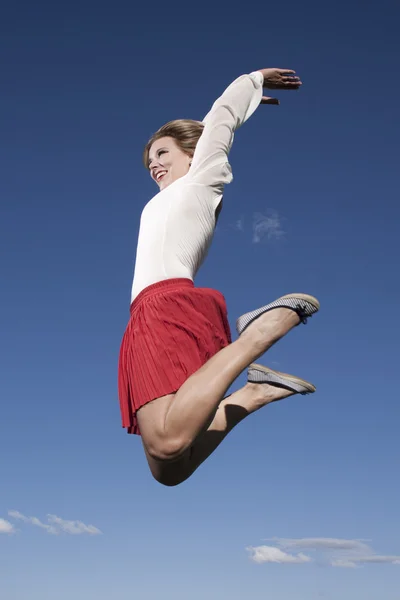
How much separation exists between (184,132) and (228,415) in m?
1.89

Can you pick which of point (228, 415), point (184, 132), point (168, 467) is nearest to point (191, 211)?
point (184, 132)

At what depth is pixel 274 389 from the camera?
4250 mm

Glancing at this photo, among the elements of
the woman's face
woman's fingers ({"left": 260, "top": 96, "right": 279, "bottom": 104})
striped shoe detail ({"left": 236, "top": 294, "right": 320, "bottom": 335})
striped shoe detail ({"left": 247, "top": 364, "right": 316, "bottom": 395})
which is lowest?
striped shoe detail ({"left": 247, "top": 364, "right": 316, "bottom": 395})

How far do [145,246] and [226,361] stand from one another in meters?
0.98

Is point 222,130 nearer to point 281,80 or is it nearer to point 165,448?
point 281,80

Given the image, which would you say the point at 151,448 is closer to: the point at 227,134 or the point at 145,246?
the point at 145,246

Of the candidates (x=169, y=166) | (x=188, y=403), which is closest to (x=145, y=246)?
A: (x=169, y=166)

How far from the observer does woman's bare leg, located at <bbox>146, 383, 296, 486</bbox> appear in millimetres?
3943

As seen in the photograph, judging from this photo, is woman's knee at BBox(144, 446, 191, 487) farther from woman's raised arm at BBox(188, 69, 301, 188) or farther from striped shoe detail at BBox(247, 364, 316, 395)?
woman's raised arm at BBox(188, 69, 301, 188)

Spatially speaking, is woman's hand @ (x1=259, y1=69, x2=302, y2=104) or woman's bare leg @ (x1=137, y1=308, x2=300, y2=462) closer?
woman's bare leg @ (x1=137, y1=308, x2=300, y2=462)

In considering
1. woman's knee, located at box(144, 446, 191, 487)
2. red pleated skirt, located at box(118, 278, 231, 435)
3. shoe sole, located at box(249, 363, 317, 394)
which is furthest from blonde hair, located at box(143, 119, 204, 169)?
woman's knee, located at box(144, 446, 191, 487)

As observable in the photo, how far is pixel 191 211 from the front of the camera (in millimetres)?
3893

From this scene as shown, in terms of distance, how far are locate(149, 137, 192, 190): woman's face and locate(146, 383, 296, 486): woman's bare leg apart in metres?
1.47

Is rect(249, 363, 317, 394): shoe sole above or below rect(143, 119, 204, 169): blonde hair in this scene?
below
